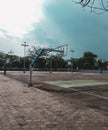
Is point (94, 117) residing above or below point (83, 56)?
below

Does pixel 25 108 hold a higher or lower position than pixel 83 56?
lower

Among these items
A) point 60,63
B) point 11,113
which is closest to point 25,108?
point 11,113

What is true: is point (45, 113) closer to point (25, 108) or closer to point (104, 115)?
point (25, 108)

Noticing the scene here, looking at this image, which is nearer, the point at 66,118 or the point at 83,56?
the point at 66,118

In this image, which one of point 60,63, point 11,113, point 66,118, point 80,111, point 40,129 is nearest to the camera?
point 40,129

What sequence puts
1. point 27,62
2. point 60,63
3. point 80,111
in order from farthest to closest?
point 60,63
point 27,62
point 80,111

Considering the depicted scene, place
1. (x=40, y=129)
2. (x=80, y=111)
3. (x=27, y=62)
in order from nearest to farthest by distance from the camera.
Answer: (x=40, y=129) → (x=80, y=111) → (x=27, y=62)

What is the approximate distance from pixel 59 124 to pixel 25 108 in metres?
2.44

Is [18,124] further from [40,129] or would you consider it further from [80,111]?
[80,111]

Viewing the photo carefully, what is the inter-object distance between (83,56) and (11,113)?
119m

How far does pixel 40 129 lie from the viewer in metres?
5.79

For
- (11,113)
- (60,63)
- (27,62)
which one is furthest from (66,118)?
(60,63)

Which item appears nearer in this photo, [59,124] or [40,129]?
[40,129]

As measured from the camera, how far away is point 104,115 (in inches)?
295
